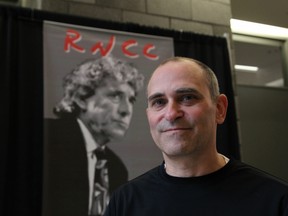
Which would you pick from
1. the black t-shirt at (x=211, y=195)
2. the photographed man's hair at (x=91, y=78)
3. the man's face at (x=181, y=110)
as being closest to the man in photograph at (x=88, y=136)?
the photographed man's hair at (x=91, y=78)

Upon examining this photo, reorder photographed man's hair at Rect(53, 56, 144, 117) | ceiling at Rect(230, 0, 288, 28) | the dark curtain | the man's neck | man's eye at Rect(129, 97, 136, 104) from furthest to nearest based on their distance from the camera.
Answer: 1. ceiling at Rect(230, 0, 288, 28)
2. man's eye at Rect(129, 97, 136, 104)
3. photographed man's hair at Rect(53, 56, 144, 117)
4. the dark curtain
5. the man's neck

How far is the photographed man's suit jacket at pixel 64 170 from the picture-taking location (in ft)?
7.14

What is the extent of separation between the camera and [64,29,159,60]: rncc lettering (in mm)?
2424

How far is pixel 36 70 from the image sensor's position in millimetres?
2277

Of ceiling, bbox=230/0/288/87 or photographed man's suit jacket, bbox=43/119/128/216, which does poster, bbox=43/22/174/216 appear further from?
ceiling, bbox=230/0/288/87

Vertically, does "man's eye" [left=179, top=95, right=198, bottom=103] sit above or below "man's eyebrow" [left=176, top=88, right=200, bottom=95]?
below

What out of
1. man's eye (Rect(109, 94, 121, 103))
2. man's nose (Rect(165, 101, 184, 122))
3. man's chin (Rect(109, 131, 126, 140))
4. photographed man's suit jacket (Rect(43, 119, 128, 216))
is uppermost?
man's eye (Rect(109, 94, 121, 103))

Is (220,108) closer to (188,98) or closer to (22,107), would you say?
(188,98)

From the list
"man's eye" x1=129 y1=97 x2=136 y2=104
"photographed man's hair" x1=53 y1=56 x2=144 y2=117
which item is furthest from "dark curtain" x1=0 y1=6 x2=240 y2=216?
"man's eye" x1=129 y1=97 x2=136 y2=104

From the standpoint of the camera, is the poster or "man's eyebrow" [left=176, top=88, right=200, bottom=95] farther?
the poster

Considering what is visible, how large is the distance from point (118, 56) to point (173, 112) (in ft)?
5.23

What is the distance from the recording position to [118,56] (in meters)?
2.56

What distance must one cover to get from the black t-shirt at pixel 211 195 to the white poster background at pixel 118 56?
1.29 metres

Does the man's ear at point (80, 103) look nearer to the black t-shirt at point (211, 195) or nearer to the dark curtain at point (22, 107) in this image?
the dark curtain at point (22, 107)
